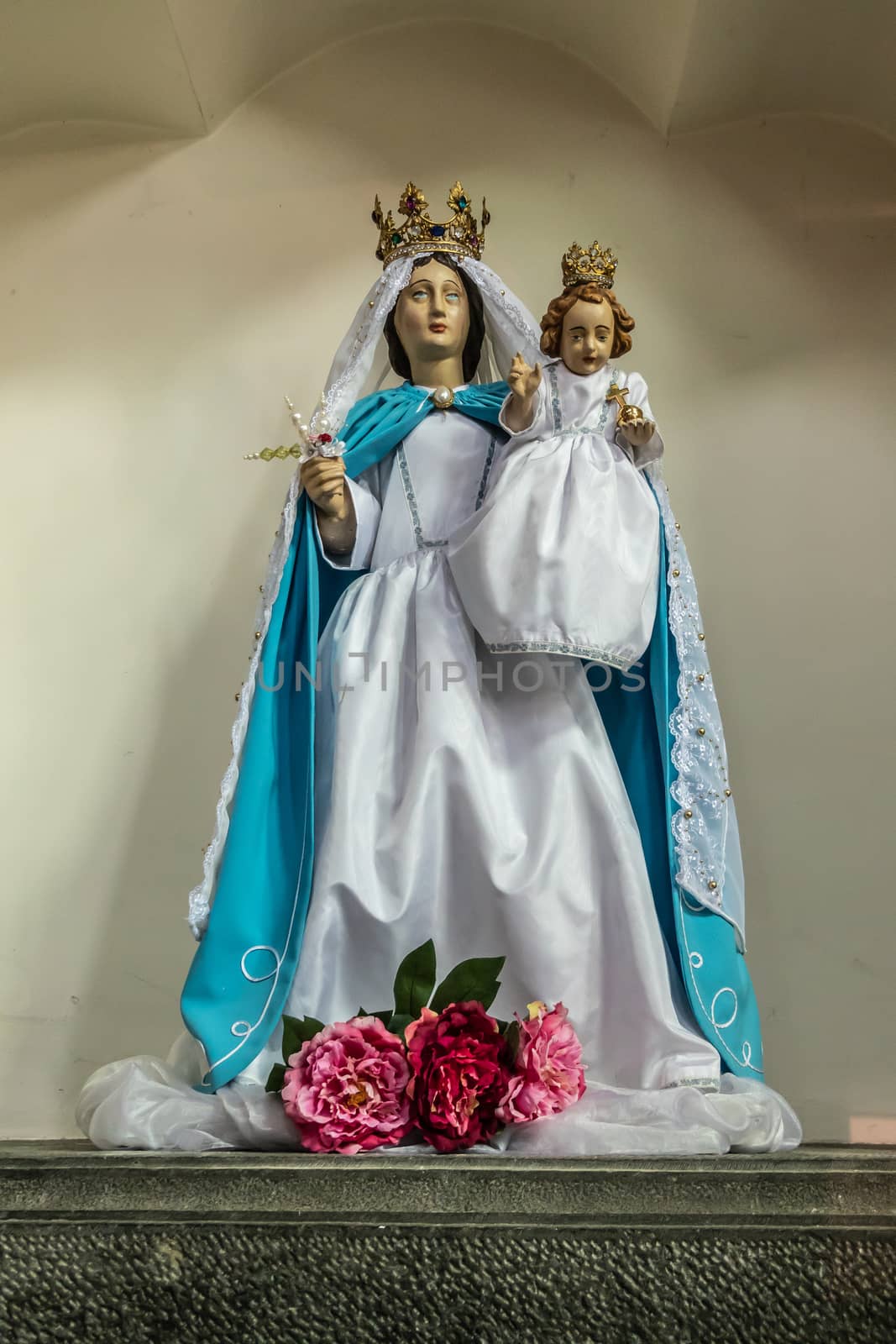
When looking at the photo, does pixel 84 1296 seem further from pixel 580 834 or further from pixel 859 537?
pixel 859 537

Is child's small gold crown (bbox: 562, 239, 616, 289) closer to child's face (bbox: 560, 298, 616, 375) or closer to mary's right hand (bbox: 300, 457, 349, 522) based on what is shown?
child's face (bbox: 560, 298, 616, 375)

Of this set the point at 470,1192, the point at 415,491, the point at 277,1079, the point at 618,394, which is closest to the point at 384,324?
the point at 415,491

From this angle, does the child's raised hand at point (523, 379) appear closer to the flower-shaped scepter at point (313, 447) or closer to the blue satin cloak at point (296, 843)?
the blue satin cloak at point (296, 843)

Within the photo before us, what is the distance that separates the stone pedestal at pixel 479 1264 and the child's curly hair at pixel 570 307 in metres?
1.53

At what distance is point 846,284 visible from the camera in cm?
304

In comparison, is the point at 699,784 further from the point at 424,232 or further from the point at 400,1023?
the point at 424,232

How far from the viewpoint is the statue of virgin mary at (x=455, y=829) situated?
1.90 m

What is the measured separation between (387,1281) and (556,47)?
9.77 feet

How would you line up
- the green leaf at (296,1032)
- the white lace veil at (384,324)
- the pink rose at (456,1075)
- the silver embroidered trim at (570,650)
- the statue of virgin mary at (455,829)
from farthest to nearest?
1. the white lace veil at (384,324)
2. the silver embroidered trim at (570,650)
3. the statue of virgin mary at (455,829)
4. the green leaf at (296,1032)
5. the pink rose at (456,1075)

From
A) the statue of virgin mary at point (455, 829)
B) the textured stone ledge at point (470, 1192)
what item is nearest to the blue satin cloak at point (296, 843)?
the statue of virgin mary at point (455, 829)

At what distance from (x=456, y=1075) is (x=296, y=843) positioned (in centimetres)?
61

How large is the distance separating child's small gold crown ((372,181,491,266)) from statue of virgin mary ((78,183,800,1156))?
34 centimetres

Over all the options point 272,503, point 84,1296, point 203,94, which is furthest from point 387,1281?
point 203,94

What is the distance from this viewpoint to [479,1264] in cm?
124
